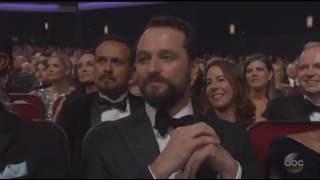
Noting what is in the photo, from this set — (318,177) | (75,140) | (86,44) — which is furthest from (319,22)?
(318,177)

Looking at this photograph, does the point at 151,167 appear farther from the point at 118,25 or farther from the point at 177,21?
the point at 118,25

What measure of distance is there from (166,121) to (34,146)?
1.28 feet

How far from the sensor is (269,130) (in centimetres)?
194

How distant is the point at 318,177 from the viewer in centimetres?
151

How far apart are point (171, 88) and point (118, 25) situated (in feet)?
8.58

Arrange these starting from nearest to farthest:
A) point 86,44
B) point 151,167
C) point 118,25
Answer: point 151,167 < point 86,44 < point 118,25

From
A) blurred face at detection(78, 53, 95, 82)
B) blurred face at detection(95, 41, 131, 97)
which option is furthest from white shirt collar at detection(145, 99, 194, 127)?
blurred face at detection(78, 53, 95, 82)

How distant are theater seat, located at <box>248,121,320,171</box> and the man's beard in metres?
0.61

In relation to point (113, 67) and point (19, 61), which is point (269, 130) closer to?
point (113, 67)

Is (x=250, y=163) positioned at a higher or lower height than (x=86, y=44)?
lower

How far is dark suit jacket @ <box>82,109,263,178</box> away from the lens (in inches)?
53.2

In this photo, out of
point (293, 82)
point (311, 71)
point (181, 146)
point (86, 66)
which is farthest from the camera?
point (293, 82)

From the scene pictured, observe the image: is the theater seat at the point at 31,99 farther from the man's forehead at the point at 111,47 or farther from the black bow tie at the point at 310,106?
the black bow tie at the point at 310,106

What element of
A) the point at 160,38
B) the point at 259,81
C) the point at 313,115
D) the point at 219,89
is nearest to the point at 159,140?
the point at 160,38
